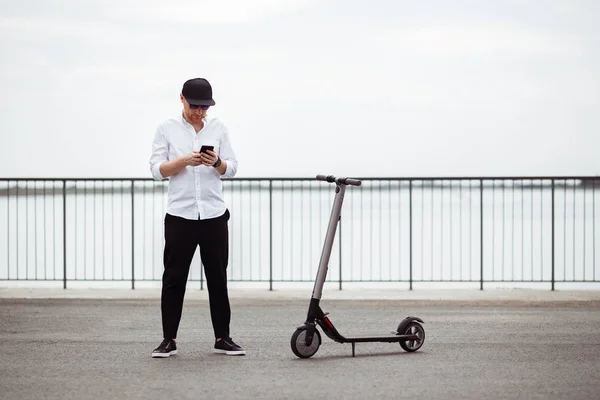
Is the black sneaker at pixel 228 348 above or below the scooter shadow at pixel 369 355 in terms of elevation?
above

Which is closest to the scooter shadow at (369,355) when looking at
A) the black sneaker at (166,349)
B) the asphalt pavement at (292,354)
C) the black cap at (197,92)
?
the asphalt pavement at (292,354)

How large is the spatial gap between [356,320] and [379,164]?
12595mm

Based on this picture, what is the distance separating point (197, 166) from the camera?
689cm

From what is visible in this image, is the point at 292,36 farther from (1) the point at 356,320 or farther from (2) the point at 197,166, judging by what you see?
(2) the point at 197,166

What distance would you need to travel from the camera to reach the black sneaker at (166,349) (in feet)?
22.4

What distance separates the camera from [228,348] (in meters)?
6.96

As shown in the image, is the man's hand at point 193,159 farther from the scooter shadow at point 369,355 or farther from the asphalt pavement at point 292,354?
the scooter shadow at point 369,355

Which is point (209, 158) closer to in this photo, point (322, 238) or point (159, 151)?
point (159, 151)

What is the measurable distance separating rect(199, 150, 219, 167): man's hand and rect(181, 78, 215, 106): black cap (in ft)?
1.03

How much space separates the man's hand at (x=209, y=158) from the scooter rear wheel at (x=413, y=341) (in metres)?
1.67

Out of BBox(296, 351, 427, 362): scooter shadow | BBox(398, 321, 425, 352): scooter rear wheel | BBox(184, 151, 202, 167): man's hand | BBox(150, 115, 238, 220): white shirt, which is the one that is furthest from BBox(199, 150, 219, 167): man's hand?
BBox(398, 321, 425, 352): scooter rear wheel

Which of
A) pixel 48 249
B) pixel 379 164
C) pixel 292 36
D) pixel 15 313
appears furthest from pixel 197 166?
pixel 379 164

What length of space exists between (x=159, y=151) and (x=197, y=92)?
0.48m

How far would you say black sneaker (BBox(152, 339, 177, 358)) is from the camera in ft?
22.4
